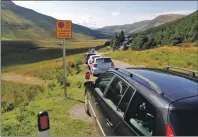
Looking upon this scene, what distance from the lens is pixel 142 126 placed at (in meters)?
3.57

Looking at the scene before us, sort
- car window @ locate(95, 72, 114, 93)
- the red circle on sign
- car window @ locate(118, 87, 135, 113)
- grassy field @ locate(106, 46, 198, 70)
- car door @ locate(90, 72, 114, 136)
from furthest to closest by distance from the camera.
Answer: grassy field @ locate(106, 46, 198, 70) → the red circle on sign → car window @ locate(95, 72, 114, 93) → car door @ locate(90, 72, 114, 136) → car window @ locate(118, 87, 135, 113)

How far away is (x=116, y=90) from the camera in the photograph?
4.90 metres

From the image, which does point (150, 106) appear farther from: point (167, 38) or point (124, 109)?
point (167, 38)

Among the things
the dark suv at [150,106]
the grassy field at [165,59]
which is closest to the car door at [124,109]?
the dark suv at [150,106]

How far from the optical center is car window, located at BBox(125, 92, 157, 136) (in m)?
3.39

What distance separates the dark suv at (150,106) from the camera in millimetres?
3080

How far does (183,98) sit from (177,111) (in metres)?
0.27

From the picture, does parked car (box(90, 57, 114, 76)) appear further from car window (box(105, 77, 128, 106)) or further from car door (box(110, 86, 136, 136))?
car door (box(110, 86, 136, 136))

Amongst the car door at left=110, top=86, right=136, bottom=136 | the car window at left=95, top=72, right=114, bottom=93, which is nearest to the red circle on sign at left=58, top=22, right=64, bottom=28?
the car window at left=95, top=72, right=114, bottom=93

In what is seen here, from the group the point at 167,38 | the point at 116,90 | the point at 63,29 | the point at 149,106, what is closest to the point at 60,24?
the point at 63,29

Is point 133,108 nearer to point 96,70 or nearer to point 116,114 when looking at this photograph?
point 116,114

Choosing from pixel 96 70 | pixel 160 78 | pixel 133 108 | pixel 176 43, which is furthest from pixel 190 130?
pixel 176 43

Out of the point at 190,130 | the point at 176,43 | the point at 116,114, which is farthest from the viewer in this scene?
the point at 176,43

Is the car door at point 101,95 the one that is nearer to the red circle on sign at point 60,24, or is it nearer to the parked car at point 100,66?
the red circle on sign at point 60,24
